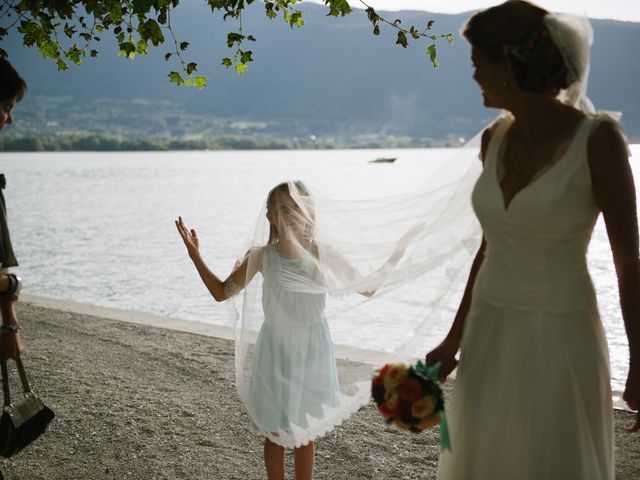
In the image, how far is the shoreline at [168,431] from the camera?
14.6 feet

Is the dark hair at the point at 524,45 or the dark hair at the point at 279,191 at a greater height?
the dark hair at the point at 524,45

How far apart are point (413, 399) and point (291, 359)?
1470 millimetres

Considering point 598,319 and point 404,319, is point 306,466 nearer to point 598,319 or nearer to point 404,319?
point 404,319

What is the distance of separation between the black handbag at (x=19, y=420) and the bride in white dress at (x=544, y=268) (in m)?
1.86

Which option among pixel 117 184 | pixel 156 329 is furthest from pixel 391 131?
pixel 156 329

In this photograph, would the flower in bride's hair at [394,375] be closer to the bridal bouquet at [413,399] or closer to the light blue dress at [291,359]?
the bridal bouquet at [413,399]

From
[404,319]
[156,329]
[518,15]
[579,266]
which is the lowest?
[156,329]

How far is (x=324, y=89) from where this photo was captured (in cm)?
18775

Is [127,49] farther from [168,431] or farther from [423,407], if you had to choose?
[423,407]

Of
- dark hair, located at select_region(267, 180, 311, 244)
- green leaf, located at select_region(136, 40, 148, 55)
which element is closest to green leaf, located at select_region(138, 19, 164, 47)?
green leaf, located at select_region(136, 40, 148, 55)

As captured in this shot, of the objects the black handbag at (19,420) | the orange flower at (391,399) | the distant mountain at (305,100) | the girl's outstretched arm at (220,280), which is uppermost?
the orange flower at (391,399)

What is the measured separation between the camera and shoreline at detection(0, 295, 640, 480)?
14.6 feet

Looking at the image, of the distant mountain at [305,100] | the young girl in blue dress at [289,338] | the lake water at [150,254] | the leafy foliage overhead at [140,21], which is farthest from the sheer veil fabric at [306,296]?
the distant mountain at [305,100]

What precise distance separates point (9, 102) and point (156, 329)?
218 inches
